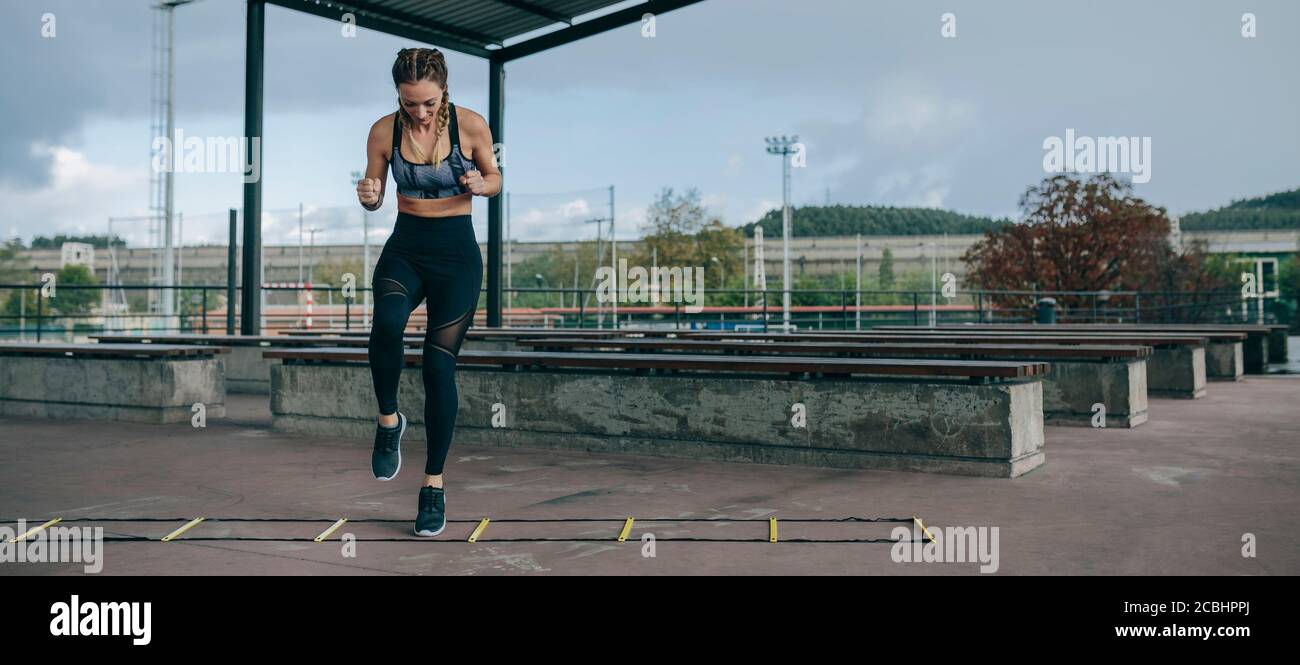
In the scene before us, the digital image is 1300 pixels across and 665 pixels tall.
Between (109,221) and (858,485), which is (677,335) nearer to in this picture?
(858,485)

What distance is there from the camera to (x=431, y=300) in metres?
4.10

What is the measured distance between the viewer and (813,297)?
197ft

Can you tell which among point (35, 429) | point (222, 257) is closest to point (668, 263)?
point (222, 257)

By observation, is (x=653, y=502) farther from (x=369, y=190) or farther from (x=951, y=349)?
(x=951, y=349)

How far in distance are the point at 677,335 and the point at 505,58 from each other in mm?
3955

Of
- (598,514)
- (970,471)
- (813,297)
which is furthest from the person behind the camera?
(813,297)

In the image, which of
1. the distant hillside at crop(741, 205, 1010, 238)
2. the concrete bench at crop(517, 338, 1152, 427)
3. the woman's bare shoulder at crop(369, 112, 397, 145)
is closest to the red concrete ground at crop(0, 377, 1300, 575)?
the concrete bench at crop(517, 338, 1152, 427)

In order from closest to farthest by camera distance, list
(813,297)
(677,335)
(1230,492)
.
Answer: (1230,492), (677,335), (813,297)

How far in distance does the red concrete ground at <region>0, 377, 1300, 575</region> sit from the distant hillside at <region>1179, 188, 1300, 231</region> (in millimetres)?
99399

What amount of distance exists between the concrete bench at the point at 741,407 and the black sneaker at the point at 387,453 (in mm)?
2549

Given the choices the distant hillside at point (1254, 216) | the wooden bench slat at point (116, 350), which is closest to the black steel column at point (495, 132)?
the wooden bench slat at point (116, 350)

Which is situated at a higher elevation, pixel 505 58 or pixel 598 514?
A: pixel 505 58

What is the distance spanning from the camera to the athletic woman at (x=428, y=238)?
3926mm

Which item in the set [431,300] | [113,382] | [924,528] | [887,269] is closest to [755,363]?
[924,528]
